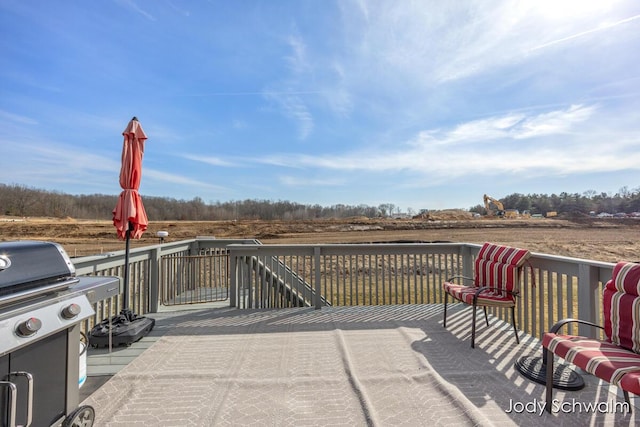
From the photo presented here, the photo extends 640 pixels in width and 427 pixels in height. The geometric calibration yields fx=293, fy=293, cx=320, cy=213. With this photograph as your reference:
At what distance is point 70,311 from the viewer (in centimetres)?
135

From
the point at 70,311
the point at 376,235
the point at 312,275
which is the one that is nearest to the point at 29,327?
the point at 70,311

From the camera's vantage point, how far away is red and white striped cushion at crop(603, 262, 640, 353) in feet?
5.93

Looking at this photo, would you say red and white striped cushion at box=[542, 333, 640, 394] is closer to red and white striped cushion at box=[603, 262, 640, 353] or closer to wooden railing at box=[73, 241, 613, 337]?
red and white striped cushion at box=[603, 262, 640, 353]

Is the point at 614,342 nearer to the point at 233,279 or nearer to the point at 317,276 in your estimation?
the point at 317,276

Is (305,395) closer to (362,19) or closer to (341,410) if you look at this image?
(341,410)

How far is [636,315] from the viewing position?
180 centimetres

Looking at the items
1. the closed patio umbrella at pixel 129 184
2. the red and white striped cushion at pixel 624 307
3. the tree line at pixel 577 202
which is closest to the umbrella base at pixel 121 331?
the closed patio umbrella at pixel 129 184

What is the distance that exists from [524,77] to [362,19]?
11.2 feet

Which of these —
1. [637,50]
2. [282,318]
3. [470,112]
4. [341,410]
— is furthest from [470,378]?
[470,112]

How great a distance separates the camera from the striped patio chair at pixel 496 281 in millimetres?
2883

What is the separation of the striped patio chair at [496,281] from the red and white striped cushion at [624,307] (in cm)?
88

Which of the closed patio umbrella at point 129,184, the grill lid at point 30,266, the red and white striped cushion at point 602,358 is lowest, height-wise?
the red and white striped cushion at point 602,358

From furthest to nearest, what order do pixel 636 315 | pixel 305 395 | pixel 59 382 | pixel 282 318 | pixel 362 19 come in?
1. pixel 362 19
2. pixel 282 318
3. pixel 305 395
4. pixel 636 315
5. pixel 59 382

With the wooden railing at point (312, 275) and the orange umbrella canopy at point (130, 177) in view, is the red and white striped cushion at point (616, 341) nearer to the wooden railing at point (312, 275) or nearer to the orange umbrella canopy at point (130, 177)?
the wooden railing at point (312, 275)
